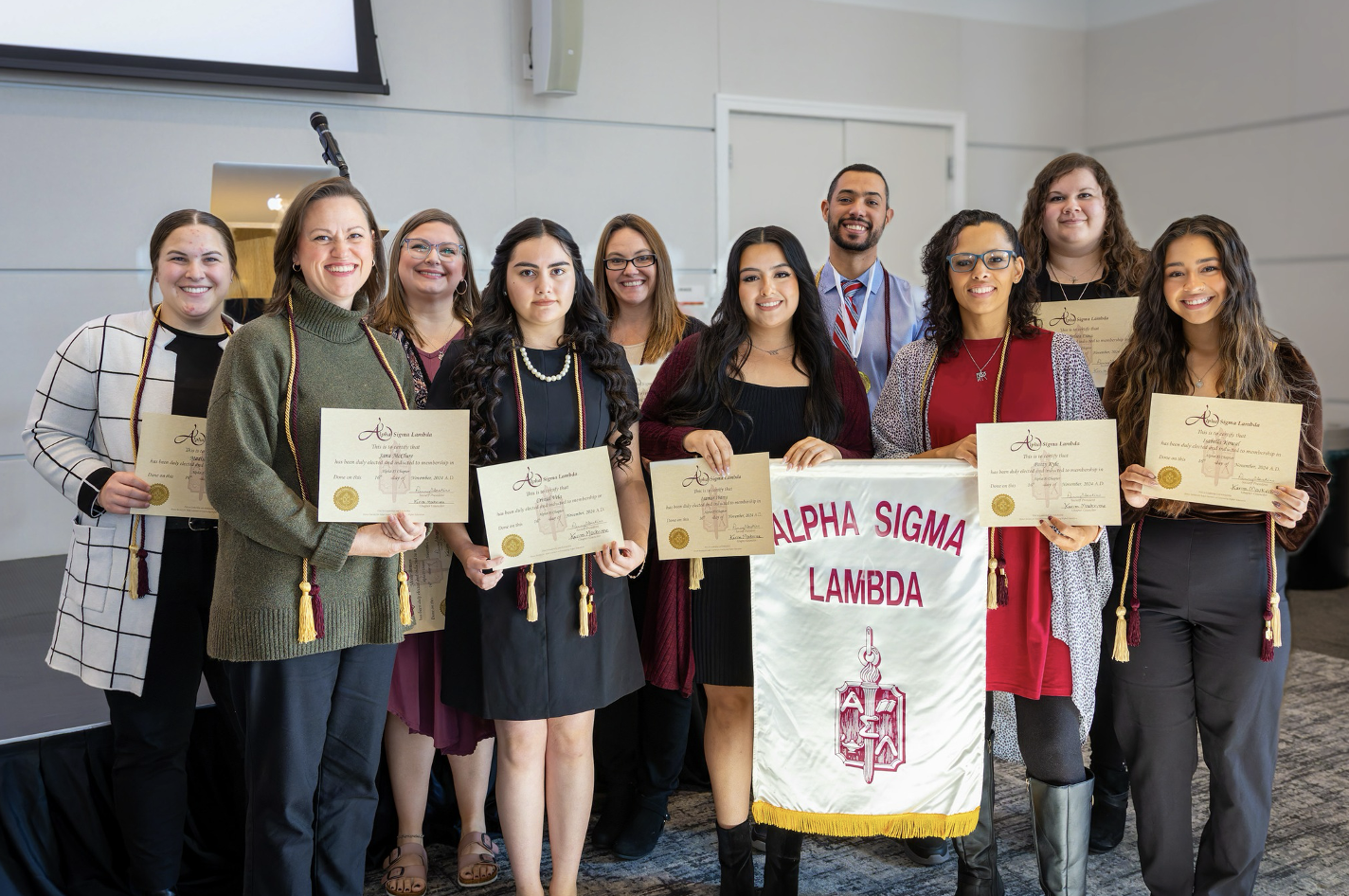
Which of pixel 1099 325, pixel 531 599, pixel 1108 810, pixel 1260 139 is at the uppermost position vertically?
pixel 1260 139

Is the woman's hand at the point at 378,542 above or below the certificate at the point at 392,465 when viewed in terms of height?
below

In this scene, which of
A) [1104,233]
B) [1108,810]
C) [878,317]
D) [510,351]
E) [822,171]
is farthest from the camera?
[822,171]

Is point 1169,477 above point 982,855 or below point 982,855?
above

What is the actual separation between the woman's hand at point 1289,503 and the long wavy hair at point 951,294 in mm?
617

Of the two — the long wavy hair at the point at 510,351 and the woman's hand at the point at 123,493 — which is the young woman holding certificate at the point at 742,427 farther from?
the woman's hand at the point at 123,493

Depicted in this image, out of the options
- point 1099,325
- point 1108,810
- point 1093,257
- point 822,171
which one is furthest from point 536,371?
point 822,171

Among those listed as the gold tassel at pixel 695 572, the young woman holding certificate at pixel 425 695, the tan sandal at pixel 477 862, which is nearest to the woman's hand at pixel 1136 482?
the gold tassel at pixel 695 572

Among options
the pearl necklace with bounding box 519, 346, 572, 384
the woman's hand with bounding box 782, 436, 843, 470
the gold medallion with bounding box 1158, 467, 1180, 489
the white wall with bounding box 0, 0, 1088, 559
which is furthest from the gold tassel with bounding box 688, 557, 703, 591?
the white wall with bounding box 0, 0, 1088, 559

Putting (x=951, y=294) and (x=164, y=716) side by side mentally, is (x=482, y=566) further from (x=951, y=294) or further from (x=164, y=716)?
(x=951, y=294)

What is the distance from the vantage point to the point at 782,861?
2.47m

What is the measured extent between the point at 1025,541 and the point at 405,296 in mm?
1776

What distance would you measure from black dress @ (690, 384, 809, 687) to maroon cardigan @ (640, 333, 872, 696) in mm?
35

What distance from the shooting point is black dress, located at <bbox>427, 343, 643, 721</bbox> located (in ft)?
7.19

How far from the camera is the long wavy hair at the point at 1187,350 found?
2.13 meters
